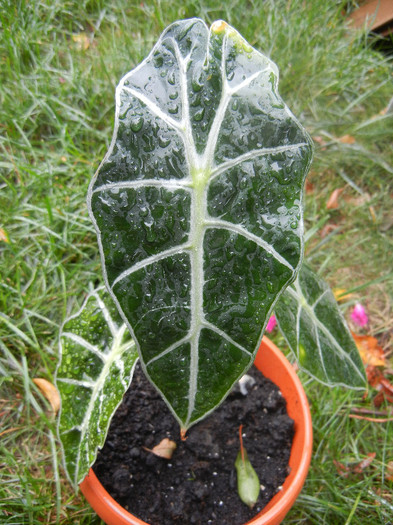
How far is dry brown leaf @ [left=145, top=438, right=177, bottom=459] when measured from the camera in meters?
1.06

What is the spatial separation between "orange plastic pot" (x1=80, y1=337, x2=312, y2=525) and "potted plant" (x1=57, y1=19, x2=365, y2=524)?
39cm

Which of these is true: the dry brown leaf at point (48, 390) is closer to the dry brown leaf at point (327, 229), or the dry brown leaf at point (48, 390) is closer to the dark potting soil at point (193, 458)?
the dark potting soil at point (193, 458)

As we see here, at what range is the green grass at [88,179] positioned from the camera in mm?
1286

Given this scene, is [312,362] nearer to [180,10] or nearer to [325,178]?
[325,178]

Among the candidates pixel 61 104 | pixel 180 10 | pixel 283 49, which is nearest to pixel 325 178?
pixel 283 49

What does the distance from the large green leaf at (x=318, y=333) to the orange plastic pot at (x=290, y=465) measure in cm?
17

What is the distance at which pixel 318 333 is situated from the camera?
99 centimetres

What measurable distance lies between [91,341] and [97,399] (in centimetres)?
12

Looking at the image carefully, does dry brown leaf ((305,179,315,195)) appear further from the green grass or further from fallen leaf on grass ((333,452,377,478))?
fallen leaf on grass ((333,452,377,478))

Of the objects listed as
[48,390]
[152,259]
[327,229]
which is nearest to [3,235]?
[48,390]

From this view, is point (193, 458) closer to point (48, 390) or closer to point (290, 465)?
point (290, 465)

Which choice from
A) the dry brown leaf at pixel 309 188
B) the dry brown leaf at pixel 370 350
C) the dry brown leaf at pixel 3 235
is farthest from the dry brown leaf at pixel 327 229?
the dry brown leaf at pixel 3 235

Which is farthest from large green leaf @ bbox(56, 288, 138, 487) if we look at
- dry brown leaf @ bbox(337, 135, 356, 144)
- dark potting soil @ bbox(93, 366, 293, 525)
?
dry brown leaf @ bbox(337, 135, 356, 144)

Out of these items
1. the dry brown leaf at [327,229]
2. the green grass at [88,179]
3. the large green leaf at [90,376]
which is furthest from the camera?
the dry brown leaf at [327,229]
